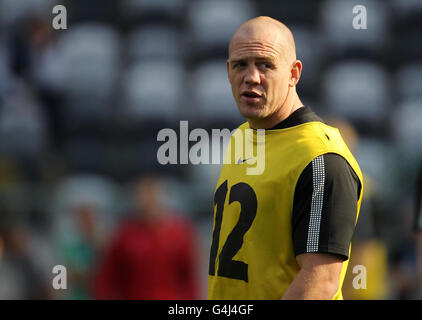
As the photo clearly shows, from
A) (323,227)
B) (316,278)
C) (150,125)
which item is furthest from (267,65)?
(150,125)

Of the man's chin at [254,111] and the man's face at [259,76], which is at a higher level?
the man's face at [259,76]

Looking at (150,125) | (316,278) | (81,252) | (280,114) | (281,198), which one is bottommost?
(316,278)

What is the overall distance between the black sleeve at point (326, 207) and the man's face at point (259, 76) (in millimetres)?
313

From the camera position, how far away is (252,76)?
7.75 feet

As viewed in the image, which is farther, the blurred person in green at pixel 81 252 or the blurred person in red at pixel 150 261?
the blurred person in green at pixel 81 252

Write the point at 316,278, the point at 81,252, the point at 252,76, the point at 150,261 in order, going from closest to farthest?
the point at 316,278 < the point at 252,76 < the point at 150,261 < the point at 81,252

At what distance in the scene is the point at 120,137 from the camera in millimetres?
8312

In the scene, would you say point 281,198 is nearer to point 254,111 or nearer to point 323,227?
point 323,227

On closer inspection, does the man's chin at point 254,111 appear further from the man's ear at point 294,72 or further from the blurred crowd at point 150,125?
the blurred crowd at point 150,125

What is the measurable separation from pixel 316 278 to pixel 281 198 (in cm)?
28

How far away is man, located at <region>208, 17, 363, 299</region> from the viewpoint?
2135 millimetres

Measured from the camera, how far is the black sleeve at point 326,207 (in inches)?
83.7

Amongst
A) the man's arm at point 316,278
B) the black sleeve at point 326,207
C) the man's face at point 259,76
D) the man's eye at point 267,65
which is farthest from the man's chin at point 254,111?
the man's arm at point 316,278
